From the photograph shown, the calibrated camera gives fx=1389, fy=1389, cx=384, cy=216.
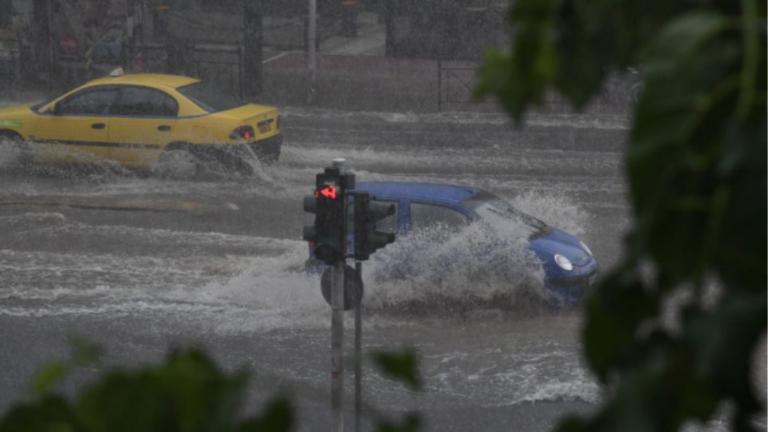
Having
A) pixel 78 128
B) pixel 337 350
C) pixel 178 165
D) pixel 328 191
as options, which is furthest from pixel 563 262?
pixel 78 128

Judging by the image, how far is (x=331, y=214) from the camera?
10.2 meters

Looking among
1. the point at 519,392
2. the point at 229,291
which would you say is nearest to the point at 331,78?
the point at 229,291

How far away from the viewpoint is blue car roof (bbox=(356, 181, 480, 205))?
13523 millimetres

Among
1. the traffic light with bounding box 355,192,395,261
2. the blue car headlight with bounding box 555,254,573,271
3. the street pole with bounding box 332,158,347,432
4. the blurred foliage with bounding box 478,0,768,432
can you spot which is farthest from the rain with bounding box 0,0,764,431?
the traffic light with bounding box 355,192,395,261

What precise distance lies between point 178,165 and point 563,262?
28.0 feet

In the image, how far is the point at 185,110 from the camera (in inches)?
781

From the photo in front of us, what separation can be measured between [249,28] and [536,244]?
18603 millimetres

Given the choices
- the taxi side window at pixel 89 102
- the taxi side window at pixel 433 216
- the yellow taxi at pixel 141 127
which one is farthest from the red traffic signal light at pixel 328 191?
the taxi side window at pixel 89 102

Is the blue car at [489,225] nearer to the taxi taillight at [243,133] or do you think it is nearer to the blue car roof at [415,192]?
the blue car roof at [415,192]

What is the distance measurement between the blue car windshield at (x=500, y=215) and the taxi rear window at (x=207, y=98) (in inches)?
272

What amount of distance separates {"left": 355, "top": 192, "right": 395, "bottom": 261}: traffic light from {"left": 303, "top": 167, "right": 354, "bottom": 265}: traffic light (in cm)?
14

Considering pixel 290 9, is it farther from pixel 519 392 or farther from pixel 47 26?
pixel 519 392

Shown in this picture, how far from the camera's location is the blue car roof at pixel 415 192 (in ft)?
44.4

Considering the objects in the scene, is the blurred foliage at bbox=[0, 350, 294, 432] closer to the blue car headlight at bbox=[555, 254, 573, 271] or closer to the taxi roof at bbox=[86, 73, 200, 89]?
the blue car headlight at bbox=[555, 254, 573, 271]
